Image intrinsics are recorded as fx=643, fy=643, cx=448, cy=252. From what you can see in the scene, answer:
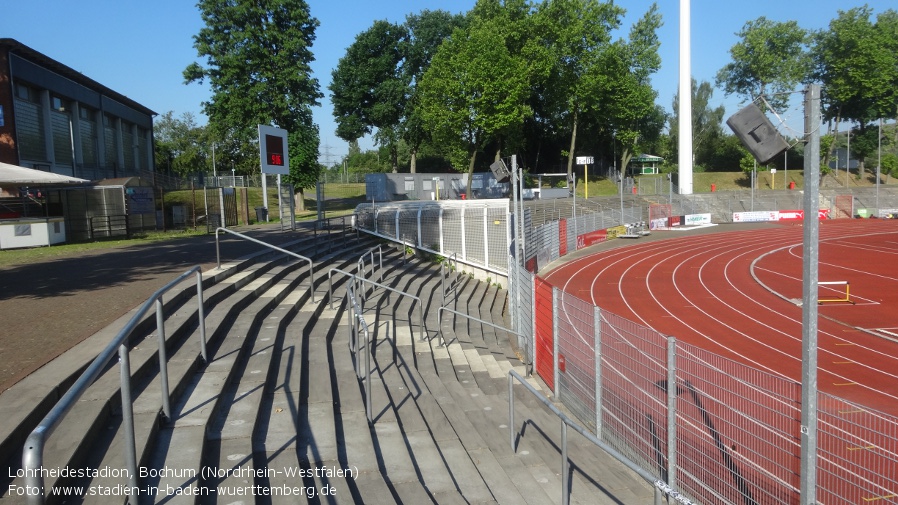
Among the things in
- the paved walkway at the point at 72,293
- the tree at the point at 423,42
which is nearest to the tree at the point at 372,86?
the tree at the point at 423,42

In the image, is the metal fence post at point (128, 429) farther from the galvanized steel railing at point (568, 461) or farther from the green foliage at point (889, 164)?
the green foliage at point (889, 164)

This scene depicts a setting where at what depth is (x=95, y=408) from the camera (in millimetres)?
5160

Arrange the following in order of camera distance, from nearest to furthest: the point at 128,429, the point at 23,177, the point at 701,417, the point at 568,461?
the point at 128,429 → the point at 701,417 → the point at 568,461 → the point at 23,177

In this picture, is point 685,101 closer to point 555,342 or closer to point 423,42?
point 423,42

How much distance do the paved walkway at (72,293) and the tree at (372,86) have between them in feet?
157

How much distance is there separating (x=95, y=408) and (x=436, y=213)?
1830 cm

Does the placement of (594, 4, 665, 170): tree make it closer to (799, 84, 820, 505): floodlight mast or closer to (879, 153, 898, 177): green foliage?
(879, 153, 898, 177): green foliage

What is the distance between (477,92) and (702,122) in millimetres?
49228

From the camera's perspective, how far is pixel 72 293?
1042 centimetres

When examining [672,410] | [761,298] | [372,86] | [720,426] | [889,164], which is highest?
[372,86]

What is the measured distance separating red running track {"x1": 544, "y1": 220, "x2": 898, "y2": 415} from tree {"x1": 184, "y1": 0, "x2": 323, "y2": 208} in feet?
69.3

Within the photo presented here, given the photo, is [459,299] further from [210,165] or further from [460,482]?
[210,165]

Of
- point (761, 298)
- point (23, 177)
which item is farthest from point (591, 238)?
point (23, 177)

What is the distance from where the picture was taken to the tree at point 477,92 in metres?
49.0
